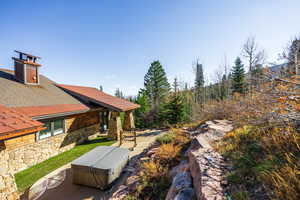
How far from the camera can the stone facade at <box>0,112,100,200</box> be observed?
121 inches

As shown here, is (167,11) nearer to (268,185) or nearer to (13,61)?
(268,185)

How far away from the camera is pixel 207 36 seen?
8.66m

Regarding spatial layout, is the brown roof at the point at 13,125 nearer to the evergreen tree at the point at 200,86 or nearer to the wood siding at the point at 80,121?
the wood siding at the point at 80,121

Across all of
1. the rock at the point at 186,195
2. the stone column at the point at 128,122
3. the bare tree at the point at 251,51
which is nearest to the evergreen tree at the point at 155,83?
the stone column at the point at 128,122

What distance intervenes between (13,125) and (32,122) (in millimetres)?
530

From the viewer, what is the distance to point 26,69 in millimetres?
7902

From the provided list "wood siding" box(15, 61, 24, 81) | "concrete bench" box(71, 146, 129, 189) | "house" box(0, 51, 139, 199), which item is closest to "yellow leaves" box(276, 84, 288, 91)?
"concrete bench" box(71, 146, 129, 189)

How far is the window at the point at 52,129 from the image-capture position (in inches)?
243

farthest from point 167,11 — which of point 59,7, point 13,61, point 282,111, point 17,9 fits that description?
point 13,61

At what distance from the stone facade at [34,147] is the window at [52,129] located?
0.66ft

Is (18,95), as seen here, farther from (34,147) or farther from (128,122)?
(128,122)

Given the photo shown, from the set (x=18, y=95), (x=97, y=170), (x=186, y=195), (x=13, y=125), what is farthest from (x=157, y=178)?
(x=18, y=95)

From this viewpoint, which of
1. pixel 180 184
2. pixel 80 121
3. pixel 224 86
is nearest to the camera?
pixel 180 184

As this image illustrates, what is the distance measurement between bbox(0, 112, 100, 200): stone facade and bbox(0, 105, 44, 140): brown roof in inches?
20.4
